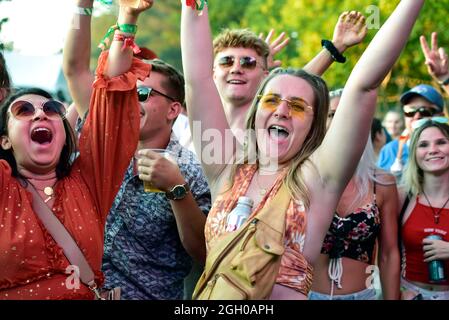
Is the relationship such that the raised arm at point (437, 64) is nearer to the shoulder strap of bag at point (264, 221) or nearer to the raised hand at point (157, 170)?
the raised hand at point (157, 170)

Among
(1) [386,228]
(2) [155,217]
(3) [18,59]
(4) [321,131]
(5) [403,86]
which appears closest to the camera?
(4) [321,131]

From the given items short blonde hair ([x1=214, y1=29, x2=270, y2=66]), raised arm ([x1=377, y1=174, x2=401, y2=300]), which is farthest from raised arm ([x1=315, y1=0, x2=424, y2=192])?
short blonde hair ([x1=214, y1=29, x2=270, y2=66])

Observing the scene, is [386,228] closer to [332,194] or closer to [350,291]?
[350,291]

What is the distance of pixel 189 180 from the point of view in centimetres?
418

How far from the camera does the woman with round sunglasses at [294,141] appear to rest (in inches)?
118

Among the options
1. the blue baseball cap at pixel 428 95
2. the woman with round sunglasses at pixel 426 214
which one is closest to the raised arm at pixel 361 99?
the woman with round sunglasses at pixel 426 214

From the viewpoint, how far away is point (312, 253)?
10.2ft

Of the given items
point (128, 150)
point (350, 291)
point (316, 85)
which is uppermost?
point (316, 85)

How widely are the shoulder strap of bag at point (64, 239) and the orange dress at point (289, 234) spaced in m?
0.53

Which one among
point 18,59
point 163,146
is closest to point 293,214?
point 163,146

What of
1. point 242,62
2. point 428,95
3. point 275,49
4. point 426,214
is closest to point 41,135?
point 242,62

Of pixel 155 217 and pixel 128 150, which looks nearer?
pixel 128 150

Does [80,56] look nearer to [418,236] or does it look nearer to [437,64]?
[418,236]

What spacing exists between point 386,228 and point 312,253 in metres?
1.76
